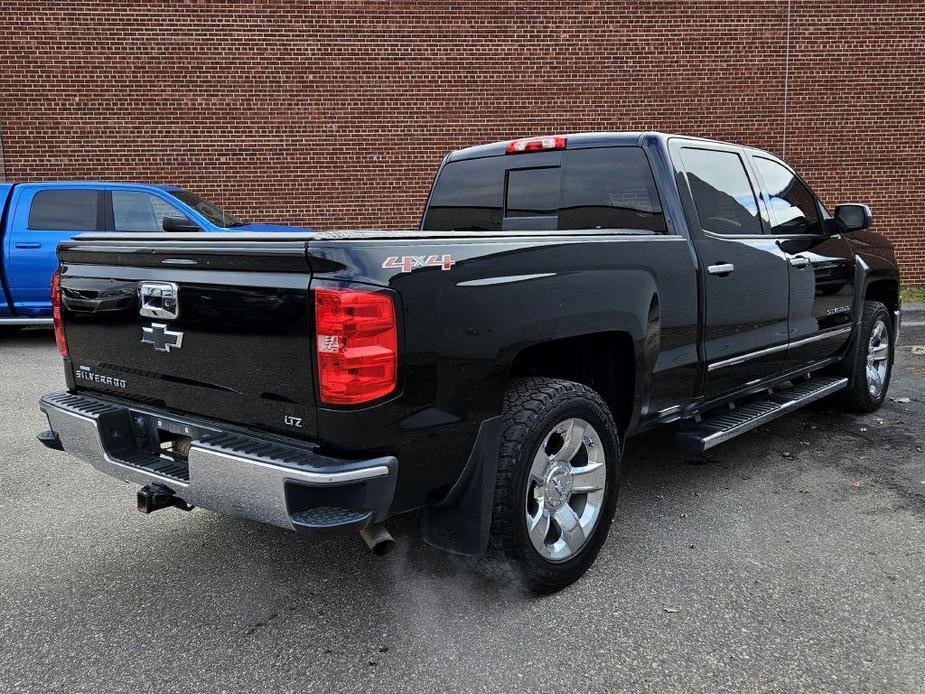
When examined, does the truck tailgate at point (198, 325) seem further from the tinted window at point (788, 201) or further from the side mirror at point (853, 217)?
the side mirror at point (853, 217)

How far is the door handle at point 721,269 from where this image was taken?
382 centimetres

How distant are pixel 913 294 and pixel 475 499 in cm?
1253

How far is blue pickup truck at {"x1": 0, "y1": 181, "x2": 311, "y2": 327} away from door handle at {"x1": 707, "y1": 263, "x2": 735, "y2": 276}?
6.59m

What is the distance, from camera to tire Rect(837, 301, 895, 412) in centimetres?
549

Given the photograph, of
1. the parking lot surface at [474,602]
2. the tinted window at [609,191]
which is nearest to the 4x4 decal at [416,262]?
the parking lot surface at [474,602]

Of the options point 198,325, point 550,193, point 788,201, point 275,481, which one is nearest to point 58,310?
point 198,325

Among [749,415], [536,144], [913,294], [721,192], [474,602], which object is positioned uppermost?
[536,144]

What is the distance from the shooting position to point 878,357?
230 inches

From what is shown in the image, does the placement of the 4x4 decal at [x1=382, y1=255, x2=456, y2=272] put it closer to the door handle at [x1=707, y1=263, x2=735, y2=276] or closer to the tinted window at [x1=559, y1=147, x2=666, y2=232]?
the tinted window at [x1=559, y1=147, x2=666, y2=232]

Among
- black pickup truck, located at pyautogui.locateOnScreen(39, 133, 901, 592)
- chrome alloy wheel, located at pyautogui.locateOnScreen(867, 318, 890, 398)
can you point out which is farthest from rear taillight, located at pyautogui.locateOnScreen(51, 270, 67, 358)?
chrome alloy wheel, located at pyautogui.locateOnScreen(867, 318, 890, 398)

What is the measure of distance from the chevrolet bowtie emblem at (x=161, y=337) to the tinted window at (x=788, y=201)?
3479 millimetres

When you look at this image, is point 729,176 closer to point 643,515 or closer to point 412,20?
point 643,515

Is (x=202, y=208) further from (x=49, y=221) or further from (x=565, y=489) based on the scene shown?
(x=565, y=489)

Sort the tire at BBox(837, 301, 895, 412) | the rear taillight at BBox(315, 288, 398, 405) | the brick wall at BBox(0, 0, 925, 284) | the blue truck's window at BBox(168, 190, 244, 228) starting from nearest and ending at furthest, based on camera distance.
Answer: the rear taillight at BBox(315, 288, 398, 405) → the tire at BBox(837, 301, 895, 412) → the blue truck's window at BBox(168, 190, 244, 228) → the brick wall at BBox(0, 0, 925, 284)
